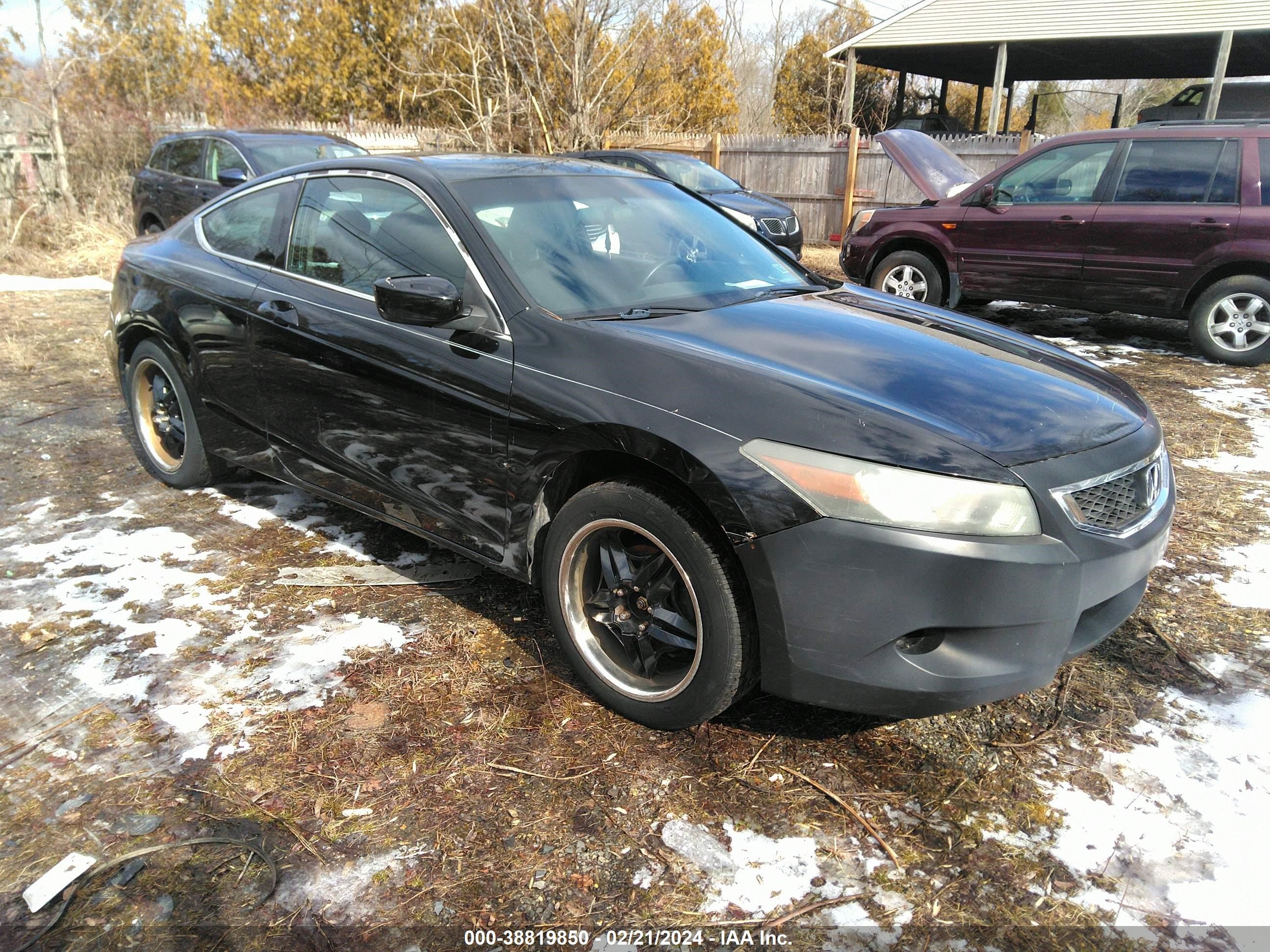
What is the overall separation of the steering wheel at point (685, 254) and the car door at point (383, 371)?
2.43 ft

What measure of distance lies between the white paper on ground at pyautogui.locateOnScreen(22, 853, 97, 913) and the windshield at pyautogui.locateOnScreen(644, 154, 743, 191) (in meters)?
11.3

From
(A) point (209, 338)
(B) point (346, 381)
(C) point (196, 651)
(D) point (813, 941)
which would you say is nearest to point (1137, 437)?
(D) point (813, 941)

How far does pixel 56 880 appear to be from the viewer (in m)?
2.15

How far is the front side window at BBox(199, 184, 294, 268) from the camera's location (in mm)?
3873

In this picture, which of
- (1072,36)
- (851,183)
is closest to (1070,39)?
(1072,36)

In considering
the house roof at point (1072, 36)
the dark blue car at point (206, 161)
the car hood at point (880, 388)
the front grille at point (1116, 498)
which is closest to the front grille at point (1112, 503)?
the front grille at point (1116, 498)

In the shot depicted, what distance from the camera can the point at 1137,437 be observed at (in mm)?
2668

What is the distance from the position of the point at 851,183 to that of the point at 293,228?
13.5 m

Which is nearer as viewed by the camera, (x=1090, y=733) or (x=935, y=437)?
(x=935, y=437)

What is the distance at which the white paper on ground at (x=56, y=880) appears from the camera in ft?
6.88

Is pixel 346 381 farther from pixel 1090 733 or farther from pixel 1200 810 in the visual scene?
pixel 1200 810

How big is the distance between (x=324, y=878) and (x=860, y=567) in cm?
151

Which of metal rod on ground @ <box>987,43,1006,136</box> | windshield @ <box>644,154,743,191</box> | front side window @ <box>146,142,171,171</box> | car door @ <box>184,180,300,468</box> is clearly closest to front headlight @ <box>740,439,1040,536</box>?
car door @ <box>184,180,300,468</box>

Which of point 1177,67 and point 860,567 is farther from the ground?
point 1177,67
